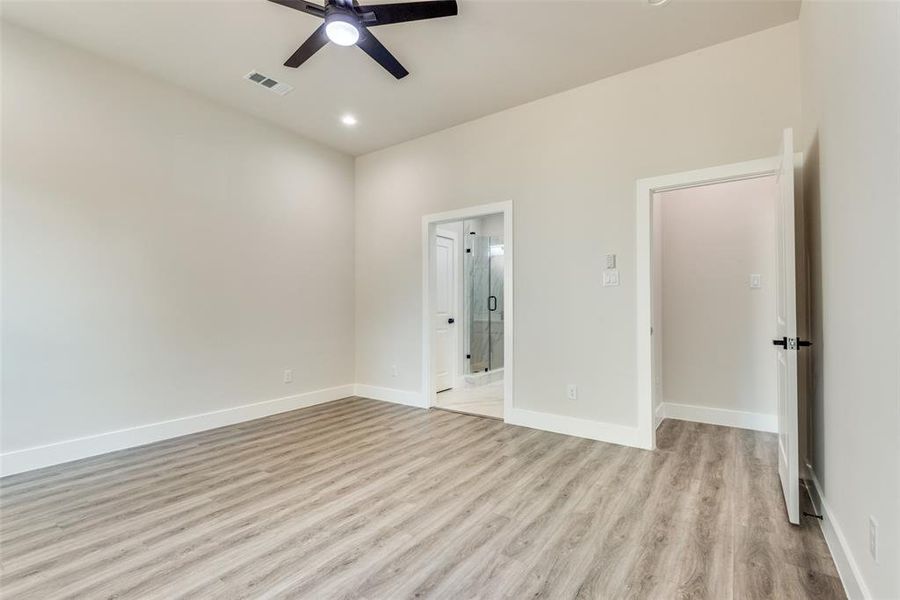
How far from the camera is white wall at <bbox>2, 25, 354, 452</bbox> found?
276cm

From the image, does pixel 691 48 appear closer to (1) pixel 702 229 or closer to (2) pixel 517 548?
(1) pixel 702 229

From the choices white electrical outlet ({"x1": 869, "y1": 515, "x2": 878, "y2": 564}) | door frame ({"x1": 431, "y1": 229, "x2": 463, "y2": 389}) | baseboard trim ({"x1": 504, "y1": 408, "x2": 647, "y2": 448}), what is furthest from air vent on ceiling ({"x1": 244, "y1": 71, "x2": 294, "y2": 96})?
white electrical outlet ({"x1": 869, "y1": 515, "x2": 878, "y2": 564})

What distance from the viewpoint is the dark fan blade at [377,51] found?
2.34 meters

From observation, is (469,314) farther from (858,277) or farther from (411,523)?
(858,277)

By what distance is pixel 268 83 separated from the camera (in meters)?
3.41

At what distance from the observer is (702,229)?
396cm

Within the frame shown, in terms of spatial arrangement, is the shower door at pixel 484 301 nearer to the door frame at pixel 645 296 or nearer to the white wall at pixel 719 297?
the white wall at pixel 719 297

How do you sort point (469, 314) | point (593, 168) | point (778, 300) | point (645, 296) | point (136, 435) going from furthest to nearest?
point (469, 314), point (593, 168), point (136, 435), point (645, 296), point (778, 300)

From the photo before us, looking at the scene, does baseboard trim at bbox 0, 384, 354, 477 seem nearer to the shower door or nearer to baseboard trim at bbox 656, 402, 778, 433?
the shower door

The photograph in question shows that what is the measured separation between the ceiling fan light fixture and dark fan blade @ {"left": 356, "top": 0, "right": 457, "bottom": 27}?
0.08 metres

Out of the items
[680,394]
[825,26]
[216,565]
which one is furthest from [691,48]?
[216,565]

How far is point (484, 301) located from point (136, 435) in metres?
4.35

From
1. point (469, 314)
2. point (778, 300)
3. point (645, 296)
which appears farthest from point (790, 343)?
point (469, 314)

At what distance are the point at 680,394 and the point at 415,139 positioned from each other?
391 cm
